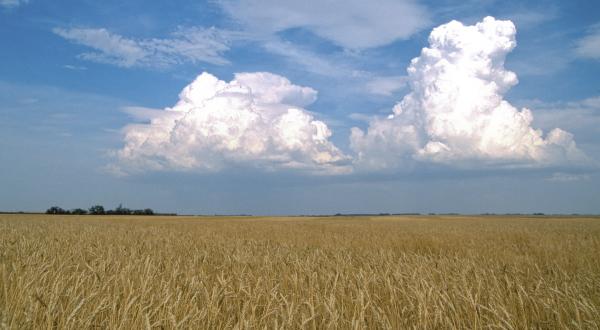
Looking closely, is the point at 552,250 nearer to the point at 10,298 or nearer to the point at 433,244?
the point at 433,244

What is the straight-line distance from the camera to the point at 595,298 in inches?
192

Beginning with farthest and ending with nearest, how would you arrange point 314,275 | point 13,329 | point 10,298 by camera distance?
point 314,275, point 10,298, point 13,329

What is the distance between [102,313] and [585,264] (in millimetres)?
9334

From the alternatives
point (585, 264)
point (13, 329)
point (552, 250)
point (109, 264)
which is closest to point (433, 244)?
point (552, 250)

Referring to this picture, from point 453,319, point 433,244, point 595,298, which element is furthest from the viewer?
point 433,244

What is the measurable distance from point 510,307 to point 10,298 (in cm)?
495

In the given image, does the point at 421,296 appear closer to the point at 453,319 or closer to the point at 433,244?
the point at 453,319

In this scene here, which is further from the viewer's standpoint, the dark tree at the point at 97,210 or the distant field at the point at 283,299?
the dark tree at the point at 97,210

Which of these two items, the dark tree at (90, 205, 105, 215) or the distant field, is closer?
the distant field

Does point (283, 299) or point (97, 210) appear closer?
point (283, 299)

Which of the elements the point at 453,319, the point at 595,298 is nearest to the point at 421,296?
the point at 453,319

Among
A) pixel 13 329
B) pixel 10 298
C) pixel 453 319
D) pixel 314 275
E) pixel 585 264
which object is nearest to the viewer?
pixel 13 329

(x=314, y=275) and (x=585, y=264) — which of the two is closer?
(x=314, y=275)

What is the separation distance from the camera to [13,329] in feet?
9.96
